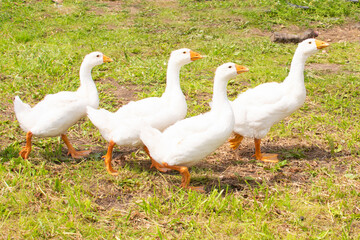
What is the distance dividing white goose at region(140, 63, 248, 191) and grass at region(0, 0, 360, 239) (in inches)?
13.0

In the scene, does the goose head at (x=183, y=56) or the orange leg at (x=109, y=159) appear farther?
the goose head at (x=183, y=56)

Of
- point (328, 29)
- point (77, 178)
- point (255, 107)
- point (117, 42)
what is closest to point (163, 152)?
point (77, 178)

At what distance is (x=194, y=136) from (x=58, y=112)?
5.75 ft

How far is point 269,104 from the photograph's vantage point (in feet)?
16.3

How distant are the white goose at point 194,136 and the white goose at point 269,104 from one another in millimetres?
736

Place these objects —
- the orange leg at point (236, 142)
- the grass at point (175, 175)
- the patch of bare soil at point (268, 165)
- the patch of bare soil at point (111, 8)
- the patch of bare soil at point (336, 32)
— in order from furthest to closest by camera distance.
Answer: the patch of bare soil at point (111, 8)
the patch of bare soil at point (336, 32)
the orange leg at point (236, 142)
the patch of bare soil at point (268, 165)
the grass at point (175, 175)

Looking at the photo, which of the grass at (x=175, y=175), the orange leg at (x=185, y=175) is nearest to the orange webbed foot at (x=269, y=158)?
the grass at (x=175, y=175)

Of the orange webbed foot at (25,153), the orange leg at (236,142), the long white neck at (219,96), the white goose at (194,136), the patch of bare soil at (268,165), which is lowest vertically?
the patch of bare soil at (268,165)

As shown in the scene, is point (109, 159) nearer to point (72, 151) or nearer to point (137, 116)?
point (137, 116)

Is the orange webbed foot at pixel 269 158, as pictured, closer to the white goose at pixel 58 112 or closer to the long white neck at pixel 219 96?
the long white neck at pixel 219 96

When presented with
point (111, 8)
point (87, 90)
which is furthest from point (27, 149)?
point (111, 8)

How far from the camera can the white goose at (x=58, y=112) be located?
4.81 metres

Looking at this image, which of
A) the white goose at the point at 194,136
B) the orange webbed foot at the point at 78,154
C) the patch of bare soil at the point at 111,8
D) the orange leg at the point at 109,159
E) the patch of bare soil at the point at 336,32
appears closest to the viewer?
the white goose at the point at 194,136

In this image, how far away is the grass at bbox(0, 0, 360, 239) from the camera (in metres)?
3.76
